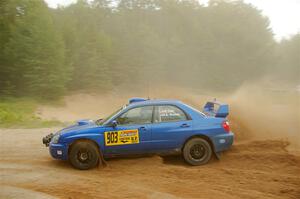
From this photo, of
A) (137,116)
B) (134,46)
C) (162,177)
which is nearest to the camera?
(162,177)

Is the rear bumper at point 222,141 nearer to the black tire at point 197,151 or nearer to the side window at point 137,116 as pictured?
the black tire at point 197,151

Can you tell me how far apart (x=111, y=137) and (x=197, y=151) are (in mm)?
1965

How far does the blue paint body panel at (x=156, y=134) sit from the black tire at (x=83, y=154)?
12 cm

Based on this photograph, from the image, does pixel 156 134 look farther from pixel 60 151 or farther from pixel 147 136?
pixel 60 151

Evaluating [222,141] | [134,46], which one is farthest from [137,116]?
[134,46]

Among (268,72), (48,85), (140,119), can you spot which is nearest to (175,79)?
(268,72)

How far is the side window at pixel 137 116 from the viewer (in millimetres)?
8773

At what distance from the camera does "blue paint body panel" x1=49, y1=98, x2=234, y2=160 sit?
8.57 metres

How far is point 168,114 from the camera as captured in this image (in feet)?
29.4

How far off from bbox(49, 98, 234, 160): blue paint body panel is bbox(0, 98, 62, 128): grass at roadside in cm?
687

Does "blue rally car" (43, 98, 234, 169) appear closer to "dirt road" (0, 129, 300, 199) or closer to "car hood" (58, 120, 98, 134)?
"car hood" (58, 120, 98, 134)

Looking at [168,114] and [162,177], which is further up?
[168,114]

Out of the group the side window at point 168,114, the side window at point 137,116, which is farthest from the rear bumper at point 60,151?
the side window at point 168,114

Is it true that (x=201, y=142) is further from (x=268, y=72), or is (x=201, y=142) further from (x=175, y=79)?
(x=268, y=72)
